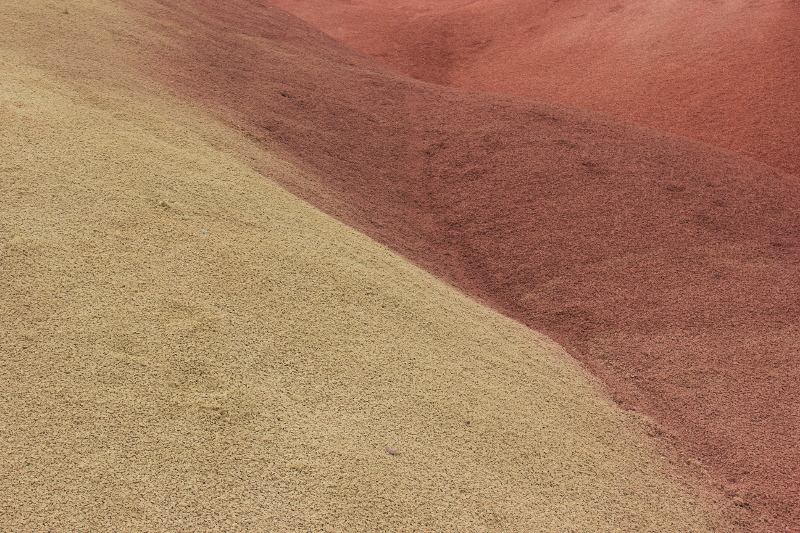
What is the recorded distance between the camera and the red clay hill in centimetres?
349

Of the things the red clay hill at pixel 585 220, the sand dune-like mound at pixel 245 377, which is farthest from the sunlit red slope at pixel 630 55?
the sand dune-like mound at pixel 245 377

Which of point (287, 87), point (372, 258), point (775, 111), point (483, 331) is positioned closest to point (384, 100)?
point (287, 87)

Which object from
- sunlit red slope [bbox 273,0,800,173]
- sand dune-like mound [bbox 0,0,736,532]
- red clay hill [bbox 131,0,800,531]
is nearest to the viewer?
sand dune-like mound [bbox 0,0,736,532]

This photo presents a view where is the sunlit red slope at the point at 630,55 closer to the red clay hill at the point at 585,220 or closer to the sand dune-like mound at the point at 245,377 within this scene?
the red clay hill at the point at 585,220

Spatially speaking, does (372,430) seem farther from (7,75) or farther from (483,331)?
(7,75)

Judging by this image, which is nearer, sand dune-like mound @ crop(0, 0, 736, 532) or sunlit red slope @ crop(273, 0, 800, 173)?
sand dune-like mound @ crop(0, 0, 736, 532)

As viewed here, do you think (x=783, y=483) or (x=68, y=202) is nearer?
(x=783, y=483)

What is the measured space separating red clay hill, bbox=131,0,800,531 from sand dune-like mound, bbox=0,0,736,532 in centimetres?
45

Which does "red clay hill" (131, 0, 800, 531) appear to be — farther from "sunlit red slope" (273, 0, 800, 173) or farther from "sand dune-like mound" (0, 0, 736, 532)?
"sunlit red slope" (273, 0, 800, 173)

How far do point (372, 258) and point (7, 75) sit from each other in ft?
9.54

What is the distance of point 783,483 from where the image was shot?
301 cm

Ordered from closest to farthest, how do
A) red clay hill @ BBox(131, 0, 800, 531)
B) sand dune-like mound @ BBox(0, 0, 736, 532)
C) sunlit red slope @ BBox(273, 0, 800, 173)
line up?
sand dune-like mound @ BBox(0, 0, 736, 532) → red clay hill @ BBox(131, 0, 800, 531) → sunlit red slope @ BBox(273, 0, 800, 173)

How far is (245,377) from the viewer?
8.55ft

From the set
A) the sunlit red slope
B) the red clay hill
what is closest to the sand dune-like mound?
the red clay hill
